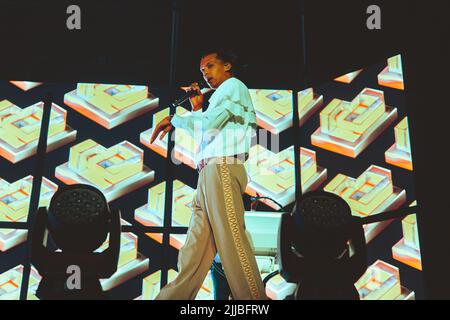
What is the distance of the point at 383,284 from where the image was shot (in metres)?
3.80

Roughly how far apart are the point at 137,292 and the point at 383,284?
171 cm

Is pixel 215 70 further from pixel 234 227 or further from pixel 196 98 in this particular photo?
pixel 234 227

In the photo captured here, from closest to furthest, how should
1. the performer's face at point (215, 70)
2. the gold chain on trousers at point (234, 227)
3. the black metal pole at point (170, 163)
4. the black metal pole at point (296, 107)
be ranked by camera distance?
1. the gold chain on trousers at point (234, 227)
2. the performer's face at point (215, 70)
3. the black metal pole at point (170, 163)
4. the black metal pole at point (296, 107)

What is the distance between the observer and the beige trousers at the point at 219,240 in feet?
8.11

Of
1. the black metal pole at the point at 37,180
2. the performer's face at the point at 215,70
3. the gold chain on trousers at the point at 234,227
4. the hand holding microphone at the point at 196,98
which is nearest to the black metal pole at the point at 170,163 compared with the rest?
the black metal pole at the point at 37,180

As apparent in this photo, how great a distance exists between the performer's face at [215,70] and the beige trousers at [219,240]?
48cm

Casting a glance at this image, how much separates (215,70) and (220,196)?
0.73 m

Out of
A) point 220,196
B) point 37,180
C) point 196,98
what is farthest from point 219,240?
point 37,180

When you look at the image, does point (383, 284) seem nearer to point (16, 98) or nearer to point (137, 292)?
point (137, 292)

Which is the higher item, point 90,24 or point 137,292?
point 90,24

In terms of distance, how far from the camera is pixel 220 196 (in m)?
2.63

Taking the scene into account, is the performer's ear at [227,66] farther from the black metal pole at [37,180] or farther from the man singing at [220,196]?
the black metal pole at [37,180]
